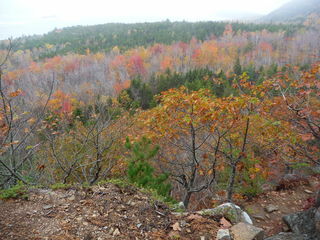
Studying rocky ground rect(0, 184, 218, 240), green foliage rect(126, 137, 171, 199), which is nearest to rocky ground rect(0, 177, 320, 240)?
rocky ground rect(0, 184, 218, 240)

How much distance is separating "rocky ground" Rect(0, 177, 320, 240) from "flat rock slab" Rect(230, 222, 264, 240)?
0.14m

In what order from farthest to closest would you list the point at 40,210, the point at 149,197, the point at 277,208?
1. the point at 277,208
2. the point at 149,197
3. the point at 40,210

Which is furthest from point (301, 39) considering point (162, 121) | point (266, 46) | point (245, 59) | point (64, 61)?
point (162, 121)

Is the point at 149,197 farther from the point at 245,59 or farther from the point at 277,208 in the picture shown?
the point at 245,59

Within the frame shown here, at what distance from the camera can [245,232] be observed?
8.66ft

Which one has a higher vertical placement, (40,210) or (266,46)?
(266,46)

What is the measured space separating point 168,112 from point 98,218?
4.29 metres

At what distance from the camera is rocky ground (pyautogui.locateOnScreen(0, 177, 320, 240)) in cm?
251

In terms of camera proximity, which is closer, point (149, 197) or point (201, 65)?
point (149, 197)

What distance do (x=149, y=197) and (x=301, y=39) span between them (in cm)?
7913

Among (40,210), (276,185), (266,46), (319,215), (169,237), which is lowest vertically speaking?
(276,185)

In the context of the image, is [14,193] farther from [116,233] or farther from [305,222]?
[305,222]

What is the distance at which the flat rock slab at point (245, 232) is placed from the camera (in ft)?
8.47

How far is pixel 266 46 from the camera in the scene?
58.7 metres
